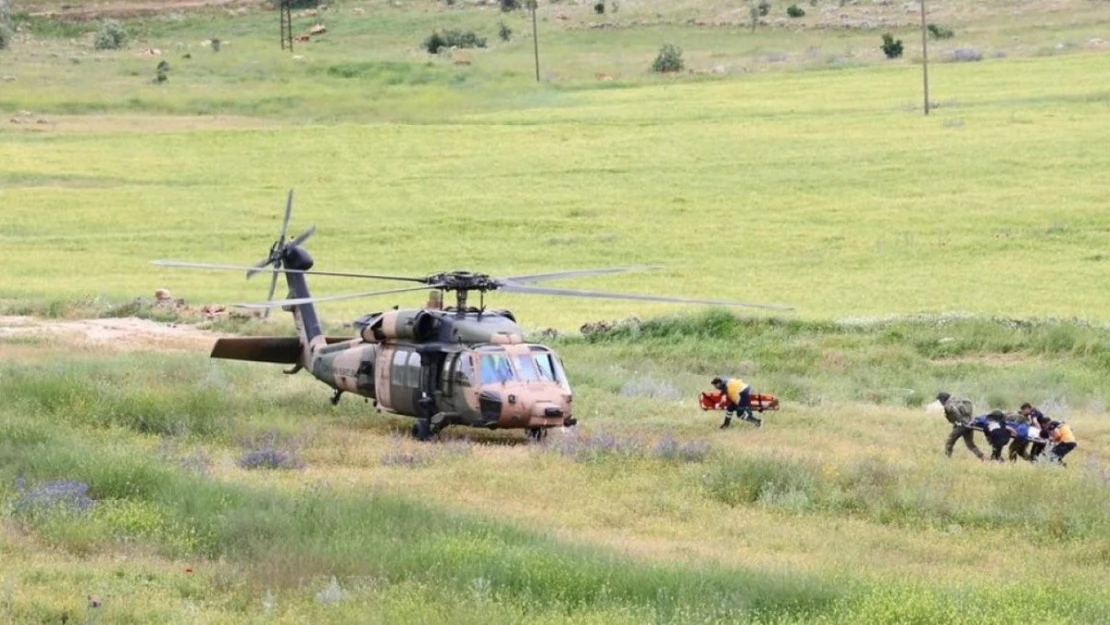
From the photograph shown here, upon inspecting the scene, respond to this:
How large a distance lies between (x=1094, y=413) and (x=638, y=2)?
96053mm

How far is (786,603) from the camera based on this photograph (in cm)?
1271

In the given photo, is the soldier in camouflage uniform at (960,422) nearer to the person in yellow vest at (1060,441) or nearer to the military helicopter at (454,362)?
the person in yellow vest at (1060,441)

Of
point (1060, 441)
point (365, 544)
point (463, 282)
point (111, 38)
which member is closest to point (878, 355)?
point (1060, 441)

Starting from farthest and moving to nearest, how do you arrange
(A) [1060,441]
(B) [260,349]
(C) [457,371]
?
1. (B) [260,349]
2. (C) [457,371]
3. (A) [1060,441]

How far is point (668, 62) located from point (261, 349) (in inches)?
2382

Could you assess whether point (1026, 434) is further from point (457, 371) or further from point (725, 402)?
point (457, 371)

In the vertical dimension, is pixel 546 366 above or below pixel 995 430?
above

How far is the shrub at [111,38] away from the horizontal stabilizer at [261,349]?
277ft

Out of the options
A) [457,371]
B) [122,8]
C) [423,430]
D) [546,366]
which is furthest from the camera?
[122,8]

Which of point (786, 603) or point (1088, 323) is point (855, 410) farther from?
point (786, 603)

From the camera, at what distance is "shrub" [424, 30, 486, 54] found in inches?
3899

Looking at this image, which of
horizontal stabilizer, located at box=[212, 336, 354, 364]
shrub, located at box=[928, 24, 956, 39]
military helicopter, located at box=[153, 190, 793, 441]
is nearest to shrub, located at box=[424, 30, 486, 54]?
shrub, located at box=[928, 24, 956, 39]

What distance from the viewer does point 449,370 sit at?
2247 cm

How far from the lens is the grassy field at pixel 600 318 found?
531 inches
